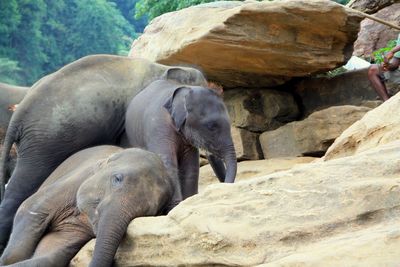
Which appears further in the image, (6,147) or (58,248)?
(6,147)

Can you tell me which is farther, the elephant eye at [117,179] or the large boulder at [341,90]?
the large boulder at [341,90]

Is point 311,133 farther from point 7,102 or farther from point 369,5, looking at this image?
point 7,102

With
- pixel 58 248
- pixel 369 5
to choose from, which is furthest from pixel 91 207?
pixel 369 5

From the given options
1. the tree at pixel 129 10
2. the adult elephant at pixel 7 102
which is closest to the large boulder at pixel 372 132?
the adult elephant at pixel 7 102

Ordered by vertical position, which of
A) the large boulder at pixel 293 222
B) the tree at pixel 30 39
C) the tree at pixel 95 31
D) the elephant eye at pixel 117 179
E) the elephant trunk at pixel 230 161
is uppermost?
the large boulder at pixel 293 222

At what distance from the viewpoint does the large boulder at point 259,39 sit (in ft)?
24.3

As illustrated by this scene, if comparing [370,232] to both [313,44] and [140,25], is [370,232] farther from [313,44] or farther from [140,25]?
[140,25]

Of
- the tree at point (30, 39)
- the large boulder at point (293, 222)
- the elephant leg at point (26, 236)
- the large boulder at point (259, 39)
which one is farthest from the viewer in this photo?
the tree at point (30, 39)

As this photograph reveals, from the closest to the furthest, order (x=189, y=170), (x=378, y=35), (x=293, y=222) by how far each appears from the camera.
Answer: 1. (x=293, y=222)
2. (x=189, y=170)
3. (x=378, y=35)

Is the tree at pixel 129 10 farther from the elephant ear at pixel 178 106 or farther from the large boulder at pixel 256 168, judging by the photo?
the elephant ear at pixel 178 106

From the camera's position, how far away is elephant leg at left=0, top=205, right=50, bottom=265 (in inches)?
187

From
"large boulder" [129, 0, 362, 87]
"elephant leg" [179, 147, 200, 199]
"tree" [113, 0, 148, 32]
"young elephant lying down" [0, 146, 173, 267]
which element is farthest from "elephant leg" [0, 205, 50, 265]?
"tree" [113, 0, 148, 32]

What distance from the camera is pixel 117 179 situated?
171 inches

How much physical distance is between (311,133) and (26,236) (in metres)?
3.64
